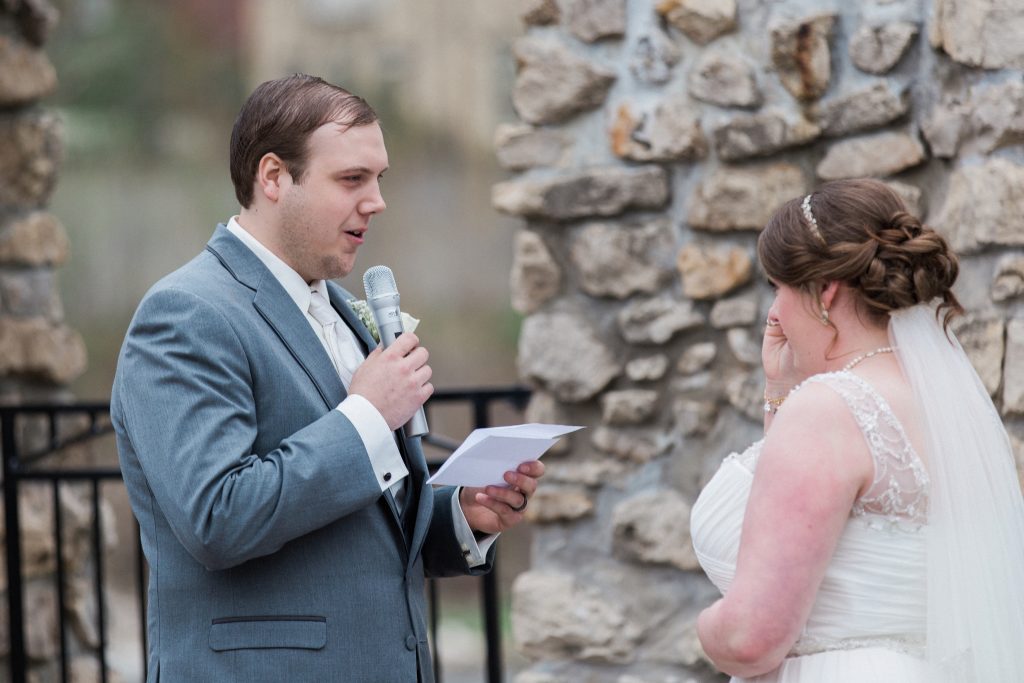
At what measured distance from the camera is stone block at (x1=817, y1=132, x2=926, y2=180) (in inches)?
111

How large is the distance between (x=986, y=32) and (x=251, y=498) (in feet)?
5.71

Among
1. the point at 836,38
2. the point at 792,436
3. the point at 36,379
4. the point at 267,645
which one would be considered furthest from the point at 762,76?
the point at 36,379

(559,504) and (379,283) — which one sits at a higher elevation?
(379,283)

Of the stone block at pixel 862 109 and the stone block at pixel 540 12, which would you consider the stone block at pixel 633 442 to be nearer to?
the stone block at pixel 862 109

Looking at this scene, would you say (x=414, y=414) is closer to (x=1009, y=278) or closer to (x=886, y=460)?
(x=886, y=460)

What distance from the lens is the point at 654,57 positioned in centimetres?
313

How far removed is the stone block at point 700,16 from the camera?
9.95ft

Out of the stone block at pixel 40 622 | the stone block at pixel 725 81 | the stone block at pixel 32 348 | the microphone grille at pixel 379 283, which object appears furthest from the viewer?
the stone block at pixel 32 348

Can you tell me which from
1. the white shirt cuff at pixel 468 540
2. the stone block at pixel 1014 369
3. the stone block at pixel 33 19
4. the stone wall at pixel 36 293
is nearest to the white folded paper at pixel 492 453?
the white shirt cuff at pixel 468 540

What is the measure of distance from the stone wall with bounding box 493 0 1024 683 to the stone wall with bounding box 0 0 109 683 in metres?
1.96

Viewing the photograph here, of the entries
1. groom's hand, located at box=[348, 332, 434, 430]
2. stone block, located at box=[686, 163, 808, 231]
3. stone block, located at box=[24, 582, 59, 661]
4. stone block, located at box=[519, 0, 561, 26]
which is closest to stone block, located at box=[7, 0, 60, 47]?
stone block, located at box=[24, 582, 59, 661]

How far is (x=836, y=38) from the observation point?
2.91 m

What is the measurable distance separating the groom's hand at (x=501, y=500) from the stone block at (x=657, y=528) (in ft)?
2.92

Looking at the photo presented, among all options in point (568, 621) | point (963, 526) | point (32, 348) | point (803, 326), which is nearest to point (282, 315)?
point (803, 326)
